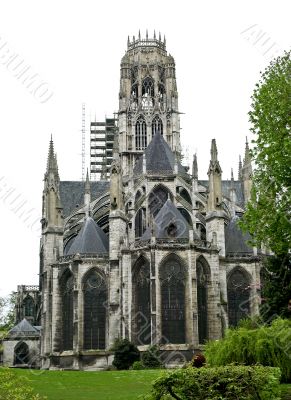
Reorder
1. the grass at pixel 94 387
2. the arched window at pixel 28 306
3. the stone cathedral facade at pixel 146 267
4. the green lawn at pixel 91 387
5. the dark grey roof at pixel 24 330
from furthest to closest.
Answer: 1. the arched window at pixel 28 306
2. the dark grey roof at pixel 24 330
3. the stone cathedral facade at pixel 146 267
4. the green lawn at pixel 91 387
5. the grass at pixel 94 387

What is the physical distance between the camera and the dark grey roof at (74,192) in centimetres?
6512

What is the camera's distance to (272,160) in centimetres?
2245

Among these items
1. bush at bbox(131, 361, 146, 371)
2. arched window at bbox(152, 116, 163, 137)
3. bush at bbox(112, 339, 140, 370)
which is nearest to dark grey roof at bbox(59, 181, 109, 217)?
arched window at bbox(152, 116, 163, 137)

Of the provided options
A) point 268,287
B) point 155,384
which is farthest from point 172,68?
point 155,384

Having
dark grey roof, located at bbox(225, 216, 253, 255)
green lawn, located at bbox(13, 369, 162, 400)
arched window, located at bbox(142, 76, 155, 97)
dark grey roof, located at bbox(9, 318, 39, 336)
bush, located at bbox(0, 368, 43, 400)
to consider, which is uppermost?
arched window, located at bbox(142, 76, 155, 97)

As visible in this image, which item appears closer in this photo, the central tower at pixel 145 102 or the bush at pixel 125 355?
the bush at pixel 125 355

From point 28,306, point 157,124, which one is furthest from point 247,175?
point 28,306

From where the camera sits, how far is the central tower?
7088 centimetres

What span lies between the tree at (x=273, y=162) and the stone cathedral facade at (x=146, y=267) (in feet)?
71.2

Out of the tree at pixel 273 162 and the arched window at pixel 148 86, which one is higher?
the arched window at pixel 148 86

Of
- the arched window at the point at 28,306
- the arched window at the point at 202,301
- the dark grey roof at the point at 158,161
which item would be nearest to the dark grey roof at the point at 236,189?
the dark grey roof at the point at 158,161

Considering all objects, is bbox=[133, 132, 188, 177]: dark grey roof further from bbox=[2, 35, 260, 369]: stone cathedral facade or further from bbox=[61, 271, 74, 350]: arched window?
bbox=[61, 271, 74, 350]: arched window

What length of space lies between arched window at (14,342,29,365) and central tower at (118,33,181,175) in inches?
781

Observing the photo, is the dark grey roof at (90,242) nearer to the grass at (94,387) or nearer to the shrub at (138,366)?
the shrub at (138,366)
